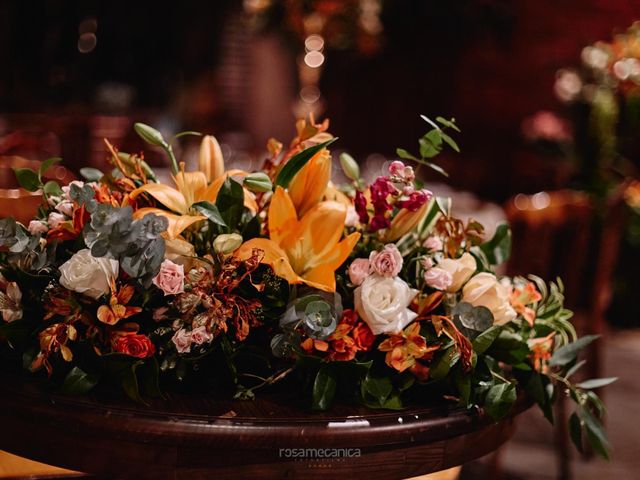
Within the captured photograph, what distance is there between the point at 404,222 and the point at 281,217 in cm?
21

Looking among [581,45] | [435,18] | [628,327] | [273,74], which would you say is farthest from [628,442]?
[273,74]

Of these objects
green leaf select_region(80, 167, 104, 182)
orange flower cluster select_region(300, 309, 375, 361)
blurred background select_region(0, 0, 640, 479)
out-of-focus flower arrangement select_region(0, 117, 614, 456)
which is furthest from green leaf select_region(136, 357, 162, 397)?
blurred background select_region(0, 0, 640, 479)

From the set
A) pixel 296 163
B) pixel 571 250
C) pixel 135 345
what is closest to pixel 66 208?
pixel 135 345

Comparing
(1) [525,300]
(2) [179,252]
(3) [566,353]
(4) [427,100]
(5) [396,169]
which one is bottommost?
(4) [427,100]

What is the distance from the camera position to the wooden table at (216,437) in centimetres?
100

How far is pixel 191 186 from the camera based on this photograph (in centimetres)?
121

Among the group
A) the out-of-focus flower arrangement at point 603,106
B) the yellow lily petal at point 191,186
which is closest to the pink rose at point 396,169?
the yellow lily petal at point 191,186

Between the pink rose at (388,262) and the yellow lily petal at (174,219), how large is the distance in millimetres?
275

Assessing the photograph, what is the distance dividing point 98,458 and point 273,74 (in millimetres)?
7659

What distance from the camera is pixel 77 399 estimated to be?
105 centimetres

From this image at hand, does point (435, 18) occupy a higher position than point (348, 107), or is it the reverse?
point (435, 18)

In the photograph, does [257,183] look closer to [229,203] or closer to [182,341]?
[229,203]

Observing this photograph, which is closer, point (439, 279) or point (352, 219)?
point (439, 279)

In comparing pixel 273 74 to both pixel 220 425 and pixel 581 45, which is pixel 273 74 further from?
pixel 220 425
